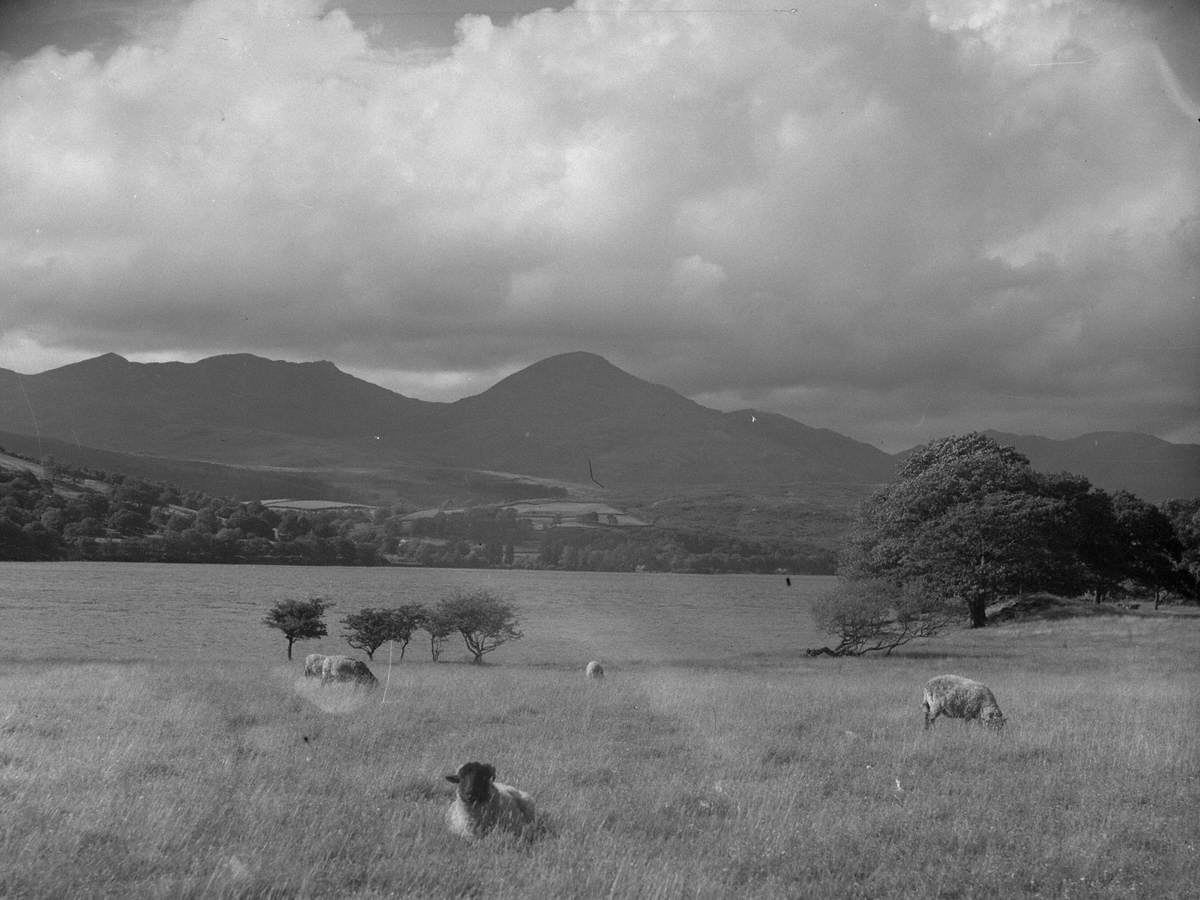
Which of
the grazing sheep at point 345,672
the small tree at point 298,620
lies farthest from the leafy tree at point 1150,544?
the grazing sheep at point 345,672

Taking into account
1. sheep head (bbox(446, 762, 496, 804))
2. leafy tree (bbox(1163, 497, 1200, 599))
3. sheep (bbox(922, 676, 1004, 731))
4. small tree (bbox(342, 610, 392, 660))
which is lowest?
small tree (bbox(342, 610, 392, 660))

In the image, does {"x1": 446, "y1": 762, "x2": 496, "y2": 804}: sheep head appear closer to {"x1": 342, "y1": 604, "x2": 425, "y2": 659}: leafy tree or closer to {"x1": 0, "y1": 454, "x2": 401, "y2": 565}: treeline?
{"x1": 342, "y1": 604, "x2": 425, "y2": 659}: leafy tree

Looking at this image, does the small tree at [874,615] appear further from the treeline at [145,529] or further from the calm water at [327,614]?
the treeline at [145,529]

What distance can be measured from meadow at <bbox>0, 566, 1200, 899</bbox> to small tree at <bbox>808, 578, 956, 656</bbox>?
30567 millimetres

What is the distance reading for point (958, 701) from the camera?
21.0m

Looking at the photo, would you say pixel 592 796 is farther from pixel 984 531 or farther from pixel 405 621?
pixel 984 531

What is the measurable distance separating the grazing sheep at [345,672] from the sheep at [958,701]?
14052 millimetres

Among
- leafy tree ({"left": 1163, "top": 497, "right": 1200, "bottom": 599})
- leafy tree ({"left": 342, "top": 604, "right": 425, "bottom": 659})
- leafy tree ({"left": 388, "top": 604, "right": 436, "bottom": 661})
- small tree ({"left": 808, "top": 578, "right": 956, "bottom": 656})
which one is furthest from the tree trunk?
leafy tree ({"left": 342, "top": 604, "right": 425, "bottom": 659})

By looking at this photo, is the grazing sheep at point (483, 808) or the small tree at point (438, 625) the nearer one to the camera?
the grazing sheep at point (483, 808)

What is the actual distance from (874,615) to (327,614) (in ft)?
184

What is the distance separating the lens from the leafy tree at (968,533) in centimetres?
6231

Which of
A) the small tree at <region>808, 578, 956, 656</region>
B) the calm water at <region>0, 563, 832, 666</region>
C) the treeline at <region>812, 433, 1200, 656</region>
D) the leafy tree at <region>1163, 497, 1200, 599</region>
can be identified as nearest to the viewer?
the small tree at <region>808, 578, 956, 656</region>

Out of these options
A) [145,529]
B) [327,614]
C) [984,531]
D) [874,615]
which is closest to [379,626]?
[874,615]

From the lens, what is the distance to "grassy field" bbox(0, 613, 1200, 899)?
9.07 m
